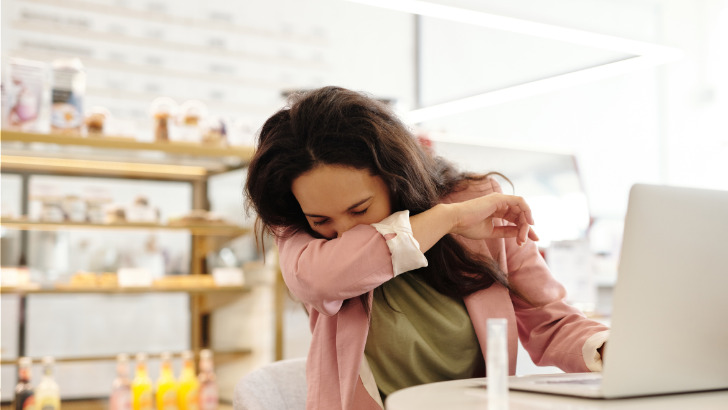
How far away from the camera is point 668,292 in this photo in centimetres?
84

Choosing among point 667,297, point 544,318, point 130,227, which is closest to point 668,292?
point 667,297

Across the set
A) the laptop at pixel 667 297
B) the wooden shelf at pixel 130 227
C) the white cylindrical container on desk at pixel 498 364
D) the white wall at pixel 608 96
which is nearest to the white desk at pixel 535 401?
the laptop at pixel 667 297

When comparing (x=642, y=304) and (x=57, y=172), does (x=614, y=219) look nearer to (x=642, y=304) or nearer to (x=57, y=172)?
(x=57, y=172)

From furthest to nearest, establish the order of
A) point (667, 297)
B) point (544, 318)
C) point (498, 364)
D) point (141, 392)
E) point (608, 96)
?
point (608, 96) → point (141, 392) → point (544, 318) → point (667, 297) → point (498, 364)

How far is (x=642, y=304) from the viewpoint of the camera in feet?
2.72

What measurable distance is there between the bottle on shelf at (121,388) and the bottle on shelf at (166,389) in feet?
0.41

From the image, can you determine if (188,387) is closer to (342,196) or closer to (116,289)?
(116,289)

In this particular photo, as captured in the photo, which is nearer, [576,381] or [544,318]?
[576,381]

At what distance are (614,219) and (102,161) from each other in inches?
134

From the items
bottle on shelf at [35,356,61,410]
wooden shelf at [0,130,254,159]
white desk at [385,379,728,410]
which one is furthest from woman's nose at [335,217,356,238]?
bottle on shelf at [35,356,61,410]

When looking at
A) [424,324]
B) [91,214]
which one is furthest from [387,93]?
[424,324]

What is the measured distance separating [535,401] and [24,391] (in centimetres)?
258

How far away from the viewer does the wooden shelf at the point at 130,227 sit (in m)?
2.96

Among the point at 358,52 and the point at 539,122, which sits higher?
the point at 358,52
